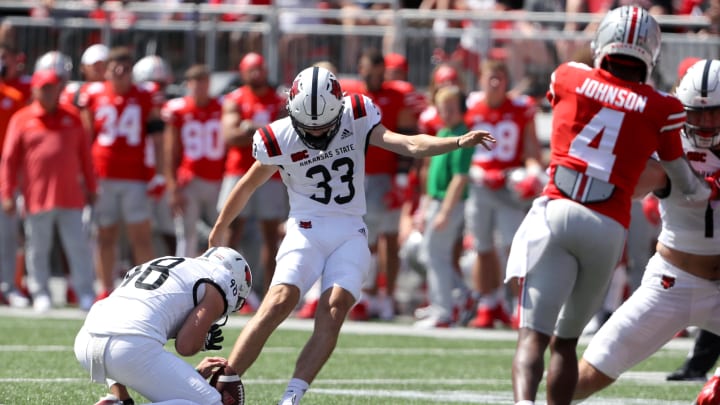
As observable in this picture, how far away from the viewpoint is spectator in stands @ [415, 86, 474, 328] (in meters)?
12.8

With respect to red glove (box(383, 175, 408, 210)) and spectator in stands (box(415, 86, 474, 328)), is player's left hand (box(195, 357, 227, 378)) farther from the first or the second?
red glove (box(383, 175, 408, 210))

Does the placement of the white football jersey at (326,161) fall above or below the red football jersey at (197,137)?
above

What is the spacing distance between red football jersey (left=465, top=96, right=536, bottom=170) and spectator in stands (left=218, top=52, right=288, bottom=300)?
1958 mm

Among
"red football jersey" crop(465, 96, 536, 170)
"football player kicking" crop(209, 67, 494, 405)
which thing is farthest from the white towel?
"red football jersey" crop(465, 96, 536, 170)

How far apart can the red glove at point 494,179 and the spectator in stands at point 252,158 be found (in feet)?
6.69

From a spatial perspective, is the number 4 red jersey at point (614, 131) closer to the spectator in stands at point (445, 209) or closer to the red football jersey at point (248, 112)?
the spectator in stands at point (445, 209)

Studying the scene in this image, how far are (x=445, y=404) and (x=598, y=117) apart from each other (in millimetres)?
2322

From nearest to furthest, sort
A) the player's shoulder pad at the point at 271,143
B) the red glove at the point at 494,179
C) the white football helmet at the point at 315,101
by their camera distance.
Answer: the white football helmet at the point at 315,101
the player's shoulder pad at the point at 271,143
the red glove at the point at 494,179

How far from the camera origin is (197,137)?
14.1 metres

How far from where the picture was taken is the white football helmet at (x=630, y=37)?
6.47 metres

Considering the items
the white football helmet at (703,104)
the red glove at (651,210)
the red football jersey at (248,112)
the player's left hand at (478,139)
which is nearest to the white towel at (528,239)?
the player's left hand at (478,139)

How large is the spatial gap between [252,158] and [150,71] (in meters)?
1.72

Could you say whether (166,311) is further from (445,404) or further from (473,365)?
(473,365)

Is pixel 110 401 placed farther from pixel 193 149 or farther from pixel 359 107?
pixel 193 149
